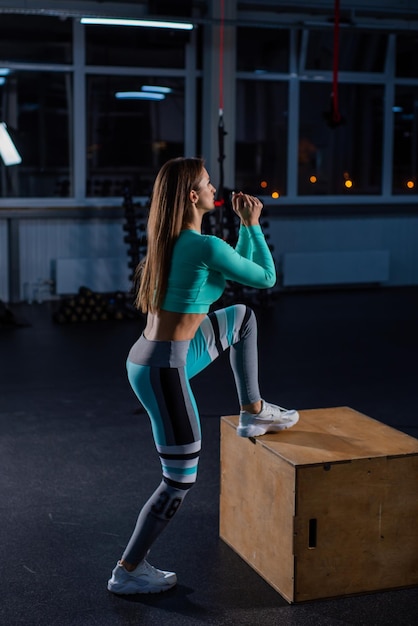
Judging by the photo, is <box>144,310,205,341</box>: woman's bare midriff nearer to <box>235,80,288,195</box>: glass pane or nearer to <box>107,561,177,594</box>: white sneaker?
<box>107,561,177,594</box>: white sneaker

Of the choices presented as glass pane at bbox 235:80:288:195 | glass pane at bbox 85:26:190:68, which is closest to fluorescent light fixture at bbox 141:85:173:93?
glass pane at bbox 85:26:190:68

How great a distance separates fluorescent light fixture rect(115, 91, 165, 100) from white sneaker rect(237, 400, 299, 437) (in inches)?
302

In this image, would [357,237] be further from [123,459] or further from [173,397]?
[173,397]

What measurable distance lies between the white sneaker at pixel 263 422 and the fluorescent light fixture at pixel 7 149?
6380mm

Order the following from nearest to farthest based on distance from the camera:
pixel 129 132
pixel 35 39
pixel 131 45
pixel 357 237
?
pixel 35 39, pixel 131 45, pixel 129 132, pixel 357 237

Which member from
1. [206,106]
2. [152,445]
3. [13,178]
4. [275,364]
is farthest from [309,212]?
[152,445]

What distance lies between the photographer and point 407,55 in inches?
435

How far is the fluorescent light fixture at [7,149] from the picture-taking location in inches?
353

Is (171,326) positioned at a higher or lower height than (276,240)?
higher

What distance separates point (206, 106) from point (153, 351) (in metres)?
7.52

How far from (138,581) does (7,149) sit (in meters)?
6.73

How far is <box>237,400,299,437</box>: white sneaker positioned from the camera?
10.3 feet

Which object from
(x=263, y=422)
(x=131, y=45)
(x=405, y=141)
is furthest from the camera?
(x=405, y=141)

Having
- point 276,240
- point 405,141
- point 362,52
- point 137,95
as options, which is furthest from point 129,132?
point 405,141
